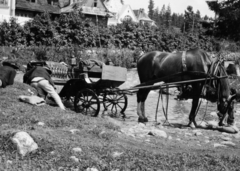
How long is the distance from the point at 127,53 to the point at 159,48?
6.71 meters

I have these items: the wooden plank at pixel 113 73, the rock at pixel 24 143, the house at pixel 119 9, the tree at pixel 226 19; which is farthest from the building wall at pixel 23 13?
the rock at pixel 24 143

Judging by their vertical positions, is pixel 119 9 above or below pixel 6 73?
above

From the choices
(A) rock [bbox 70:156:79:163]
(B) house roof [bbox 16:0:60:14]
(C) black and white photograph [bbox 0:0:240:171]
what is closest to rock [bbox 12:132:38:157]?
(C) black and white photograph [bbox 0:0:240:171]

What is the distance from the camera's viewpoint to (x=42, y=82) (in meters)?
10.1

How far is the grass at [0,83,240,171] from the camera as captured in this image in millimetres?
5719

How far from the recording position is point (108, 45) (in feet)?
88.7

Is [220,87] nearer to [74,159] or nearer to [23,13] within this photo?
[74,159]

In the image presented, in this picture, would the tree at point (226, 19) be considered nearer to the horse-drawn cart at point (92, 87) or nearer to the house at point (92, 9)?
the house at point (92, 9)

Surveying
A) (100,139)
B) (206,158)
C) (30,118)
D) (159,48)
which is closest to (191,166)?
(206,158)

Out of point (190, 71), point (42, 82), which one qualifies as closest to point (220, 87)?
point (190, 71)

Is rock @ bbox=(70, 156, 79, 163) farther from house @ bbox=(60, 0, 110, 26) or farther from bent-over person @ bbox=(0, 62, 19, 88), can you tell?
house @ bbox=(60, 0, 110, 26)

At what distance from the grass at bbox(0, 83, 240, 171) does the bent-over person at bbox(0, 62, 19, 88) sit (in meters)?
2.88

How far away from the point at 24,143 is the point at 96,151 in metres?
1.13

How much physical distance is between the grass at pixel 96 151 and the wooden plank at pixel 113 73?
81.5 inches
